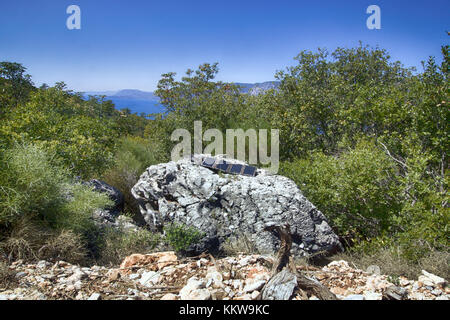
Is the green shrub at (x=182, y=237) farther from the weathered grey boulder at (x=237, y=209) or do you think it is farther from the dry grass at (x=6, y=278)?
the dry grass at (x=6, y=278)

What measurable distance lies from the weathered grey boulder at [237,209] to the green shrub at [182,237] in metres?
0.11

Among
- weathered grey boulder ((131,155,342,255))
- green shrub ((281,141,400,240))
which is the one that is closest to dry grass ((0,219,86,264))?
weathered grey boulder ((131,155,342,255))

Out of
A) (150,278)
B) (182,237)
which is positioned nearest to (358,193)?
(182,237)

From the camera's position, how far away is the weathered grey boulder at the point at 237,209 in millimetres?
5075

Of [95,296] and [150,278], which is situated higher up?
[95,296]

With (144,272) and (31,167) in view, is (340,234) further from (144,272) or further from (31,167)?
(31,167)

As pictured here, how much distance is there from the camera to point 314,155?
24.3 feet

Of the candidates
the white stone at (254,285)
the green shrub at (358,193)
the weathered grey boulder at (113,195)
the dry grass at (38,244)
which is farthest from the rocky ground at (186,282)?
the weathered grey boulder at (113,195)

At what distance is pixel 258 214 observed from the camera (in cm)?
517

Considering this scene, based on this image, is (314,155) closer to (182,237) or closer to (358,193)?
(358,193)

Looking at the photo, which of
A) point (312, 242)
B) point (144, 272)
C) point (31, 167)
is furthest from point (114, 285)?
point (312, 242)

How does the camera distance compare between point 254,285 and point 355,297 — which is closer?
point 355,297

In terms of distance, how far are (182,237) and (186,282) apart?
1642 mm

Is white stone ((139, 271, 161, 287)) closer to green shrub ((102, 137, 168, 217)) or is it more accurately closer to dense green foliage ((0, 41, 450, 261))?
dense green foliage ((0, 41, 450, 261))
